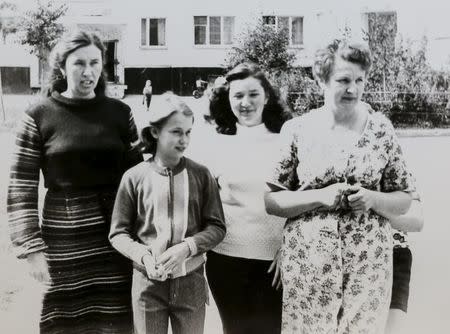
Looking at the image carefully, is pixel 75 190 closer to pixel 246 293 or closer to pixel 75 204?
pixel 75 204

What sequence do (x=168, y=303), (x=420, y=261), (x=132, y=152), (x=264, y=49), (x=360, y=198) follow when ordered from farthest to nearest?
(x=420, y=261), (x=264, y=49), (x=132, y=152), (x=168, y=303), (x=360, y=198)

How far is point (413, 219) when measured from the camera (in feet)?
5.42

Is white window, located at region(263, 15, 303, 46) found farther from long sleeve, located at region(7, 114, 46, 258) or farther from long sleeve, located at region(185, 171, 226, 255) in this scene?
long sleeve, located at region(7, 114, 46, 258)

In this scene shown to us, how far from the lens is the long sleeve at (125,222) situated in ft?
4.90

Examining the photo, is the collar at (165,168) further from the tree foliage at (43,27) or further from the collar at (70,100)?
the tree foliage at (43,27)

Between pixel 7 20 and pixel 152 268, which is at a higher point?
pixel 7 20

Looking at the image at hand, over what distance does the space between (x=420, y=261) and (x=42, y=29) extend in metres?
1.57

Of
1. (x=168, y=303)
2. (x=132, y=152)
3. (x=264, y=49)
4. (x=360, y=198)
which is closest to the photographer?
(x=360, y=198)

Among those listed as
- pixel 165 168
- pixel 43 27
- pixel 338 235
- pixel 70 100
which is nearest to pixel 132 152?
pixel 165 168

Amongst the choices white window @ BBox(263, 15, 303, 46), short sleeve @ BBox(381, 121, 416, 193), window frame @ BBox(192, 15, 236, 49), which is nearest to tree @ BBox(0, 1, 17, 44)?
window frame @ BBox(192, 15, 236, 49)

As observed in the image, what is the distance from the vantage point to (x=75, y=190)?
1596 millimetres

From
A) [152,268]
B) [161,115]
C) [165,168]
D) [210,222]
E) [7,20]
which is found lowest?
[152,268]

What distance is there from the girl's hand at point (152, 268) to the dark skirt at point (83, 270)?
0.24m

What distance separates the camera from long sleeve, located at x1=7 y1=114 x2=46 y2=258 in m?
1.57
